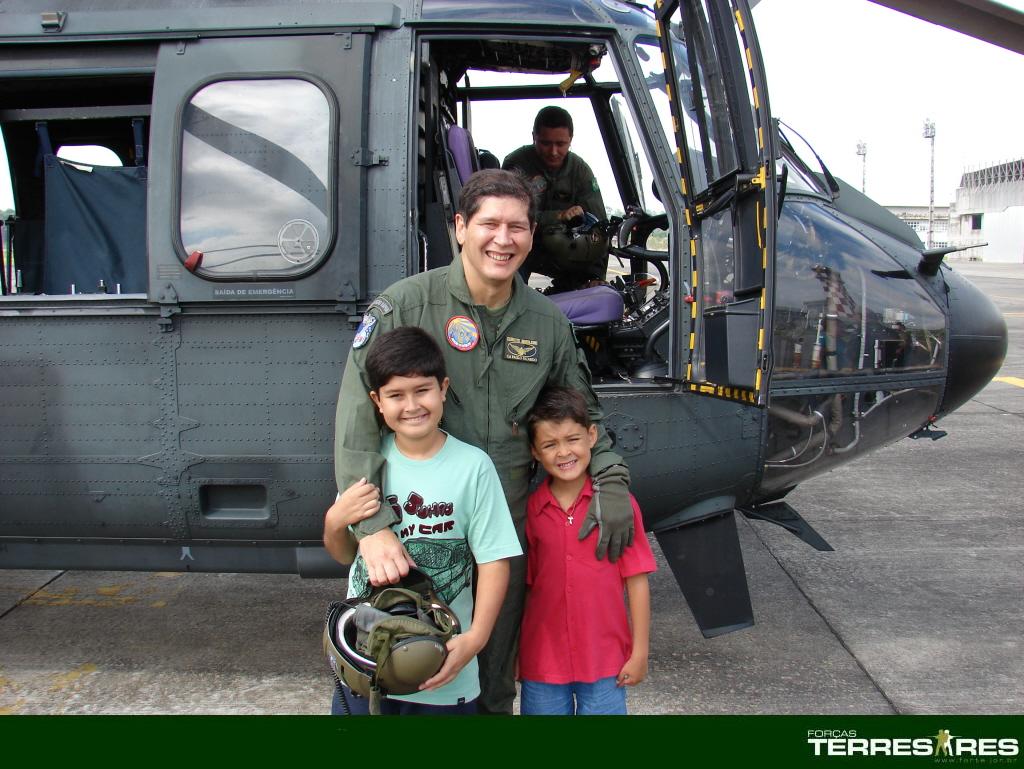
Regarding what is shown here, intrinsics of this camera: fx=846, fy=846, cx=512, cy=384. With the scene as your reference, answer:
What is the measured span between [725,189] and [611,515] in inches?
52.2

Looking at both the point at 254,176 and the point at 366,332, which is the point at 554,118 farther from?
the point at 366,332

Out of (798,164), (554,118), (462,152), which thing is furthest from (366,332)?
(554,118)

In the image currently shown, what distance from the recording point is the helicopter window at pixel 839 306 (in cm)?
327

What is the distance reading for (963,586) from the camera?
4.43 metres

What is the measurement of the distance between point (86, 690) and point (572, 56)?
3598mm

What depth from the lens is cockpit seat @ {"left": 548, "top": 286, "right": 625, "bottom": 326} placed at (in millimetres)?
3770

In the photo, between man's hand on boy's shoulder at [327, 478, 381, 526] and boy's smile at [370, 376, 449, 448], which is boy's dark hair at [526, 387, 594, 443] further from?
man's hand on boy's shoulder at [327, 478, 381, 526]

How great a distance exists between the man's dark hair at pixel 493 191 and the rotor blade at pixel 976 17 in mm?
2560

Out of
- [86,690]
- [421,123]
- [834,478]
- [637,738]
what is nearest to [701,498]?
[637,738]

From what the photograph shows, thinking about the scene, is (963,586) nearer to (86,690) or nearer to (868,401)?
(868,401)

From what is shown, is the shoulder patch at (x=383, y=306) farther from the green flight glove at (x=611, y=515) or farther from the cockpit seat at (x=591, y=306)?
the cockpit seat at (x=591, y=306)

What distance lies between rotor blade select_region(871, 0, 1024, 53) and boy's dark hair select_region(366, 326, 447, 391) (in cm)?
303

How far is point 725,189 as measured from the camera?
9.80ft

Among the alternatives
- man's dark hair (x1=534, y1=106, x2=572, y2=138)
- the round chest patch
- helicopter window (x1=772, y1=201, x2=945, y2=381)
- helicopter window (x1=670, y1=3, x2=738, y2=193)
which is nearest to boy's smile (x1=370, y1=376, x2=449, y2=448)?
the round chest patch
